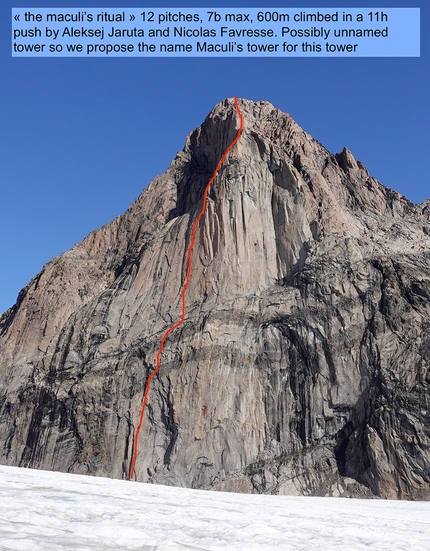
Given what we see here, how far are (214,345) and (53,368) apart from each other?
11.7 metres

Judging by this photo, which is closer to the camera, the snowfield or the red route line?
the snowfield

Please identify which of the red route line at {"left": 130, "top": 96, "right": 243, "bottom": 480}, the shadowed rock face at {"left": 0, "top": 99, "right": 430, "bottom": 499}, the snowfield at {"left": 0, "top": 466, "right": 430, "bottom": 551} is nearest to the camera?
the snowfield at {"left": 0, "top": 466, "right": 430, "bottom": 551}

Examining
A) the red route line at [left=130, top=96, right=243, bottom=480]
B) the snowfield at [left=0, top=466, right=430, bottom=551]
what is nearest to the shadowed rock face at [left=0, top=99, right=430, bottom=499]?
the red route line at [left=130, top=96, right=243, bottom=480]

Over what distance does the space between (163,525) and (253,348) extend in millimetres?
25325

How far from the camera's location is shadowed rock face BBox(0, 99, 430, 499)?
98.0 feet

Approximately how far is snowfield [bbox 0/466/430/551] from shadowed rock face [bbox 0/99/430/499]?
17752 millimetres

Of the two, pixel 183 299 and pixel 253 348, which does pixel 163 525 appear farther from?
pixel 183 299

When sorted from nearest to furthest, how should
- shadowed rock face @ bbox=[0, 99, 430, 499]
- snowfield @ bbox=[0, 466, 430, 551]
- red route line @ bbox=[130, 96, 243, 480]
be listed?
snowfield @ bbox=[0, 466, 430, 551]
shadowed rock face @ bbox=[0, 99, 430, 499]
red route line @ bbox=[130, 96, 243, 480]

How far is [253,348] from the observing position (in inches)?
1328

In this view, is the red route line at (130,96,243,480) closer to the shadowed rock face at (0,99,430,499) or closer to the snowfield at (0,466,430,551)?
the shadowed rock face at (0,99,430,499)

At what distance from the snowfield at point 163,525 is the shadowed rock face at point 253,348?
17.8 m

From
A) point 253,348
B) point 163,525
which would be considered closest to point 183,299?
point 253,348

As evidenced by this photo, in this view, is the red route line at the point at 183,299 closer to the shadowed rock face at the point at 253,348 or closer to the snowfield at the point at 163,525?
the shadowed rock face at the point at 253,348

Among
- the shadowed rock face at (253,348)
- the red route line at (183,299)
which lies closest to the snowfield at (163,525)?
the shadowed rock face at (253,348)
